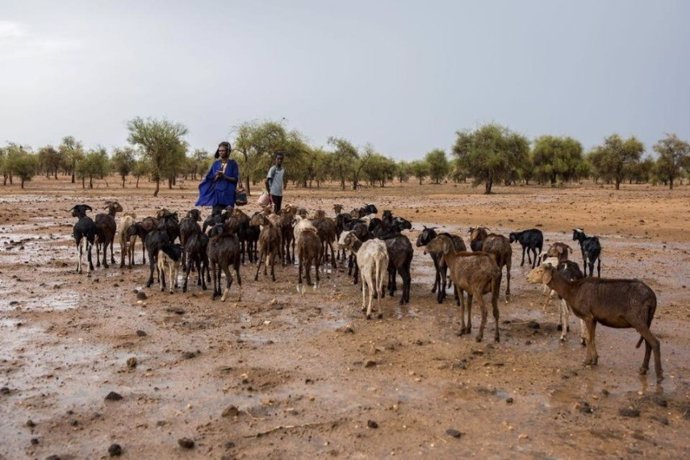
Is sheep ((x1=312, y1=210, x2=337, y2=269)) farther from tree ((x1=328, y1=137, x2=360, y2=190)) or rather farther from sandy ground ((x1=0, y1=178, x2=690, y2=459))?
tree ((x1=328, y1=137, x2=360, y2=190))

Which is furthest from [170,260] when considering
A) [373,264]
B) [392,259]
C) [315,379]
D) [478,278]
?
[478,278]

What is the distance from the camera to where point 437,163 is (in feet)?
320

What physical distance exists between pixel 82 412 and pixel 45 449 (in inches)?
30.7

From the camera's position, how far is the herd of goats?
294 inches

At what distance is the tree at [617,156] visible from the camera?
242 feet

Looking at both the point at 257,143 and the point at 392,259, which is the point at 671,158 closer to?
the point at 257,143

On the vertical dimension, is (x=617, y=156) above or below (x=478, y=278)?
above

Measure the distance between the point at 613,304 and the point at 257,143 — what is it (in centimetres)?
5184

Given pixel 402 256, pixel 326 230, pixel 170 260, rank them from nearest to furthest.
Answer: pixel 402 256, pixel 170 260, pixel 326 230

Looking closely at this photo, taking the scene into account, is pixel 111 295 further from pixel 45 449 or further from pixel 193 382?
pixel 45 449

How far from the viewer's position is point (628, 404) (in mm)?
6500

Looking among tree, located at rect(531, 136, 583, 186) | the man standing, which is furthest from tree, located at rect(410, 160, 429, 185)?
the man standing

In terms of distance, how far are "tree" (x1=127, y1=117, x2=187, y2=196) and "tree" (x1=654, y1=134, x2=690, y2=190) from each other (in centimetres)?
5992

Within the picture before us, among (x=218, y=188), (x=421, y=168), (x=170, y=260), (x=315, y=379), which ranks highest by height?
(x=421, y=168)
